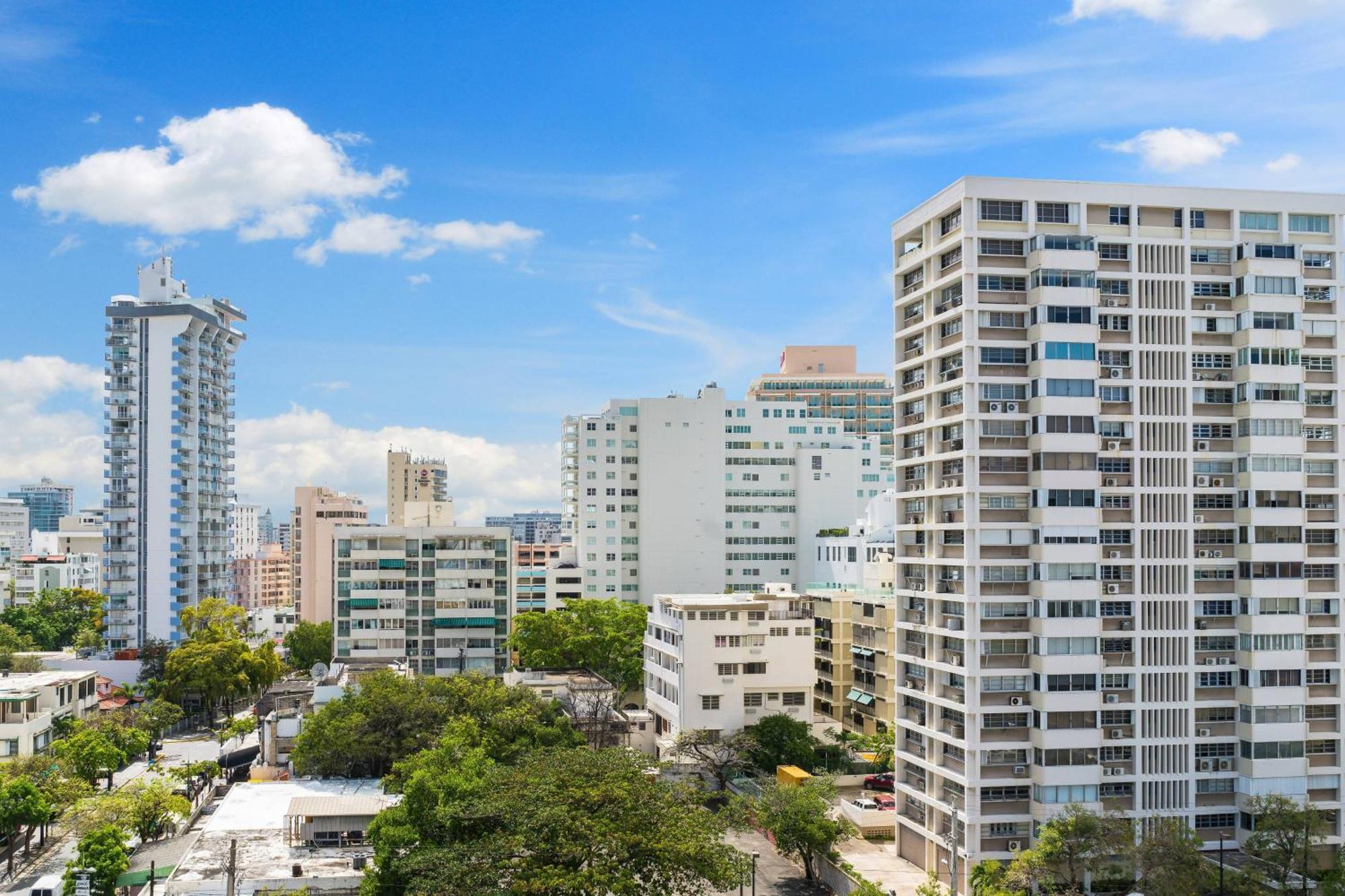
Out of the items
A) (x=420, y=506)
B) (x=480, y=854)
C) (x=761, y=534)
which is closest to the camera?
(x=480, y=854)

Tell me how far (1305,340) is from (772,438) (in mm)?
70405

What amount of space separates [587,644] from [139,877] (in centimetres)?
4278

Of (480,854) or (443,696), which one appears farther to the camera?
(443,696)

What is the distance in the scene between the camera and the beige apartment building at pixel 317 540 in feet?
455

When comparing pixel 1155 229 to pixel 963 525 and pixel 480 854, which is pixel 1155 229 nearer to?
pixel 963 525

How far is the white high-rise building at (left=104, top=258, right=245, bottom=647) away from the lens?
367ft

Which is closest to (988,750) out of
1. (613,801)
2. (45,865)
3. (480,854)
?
(613,801)

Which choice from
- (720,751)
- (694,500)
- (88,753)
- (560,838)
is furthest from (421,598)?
(560,838)

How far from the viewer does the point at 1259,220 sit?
50.9 m

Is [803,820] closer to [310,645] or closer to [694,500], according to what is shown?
[694,500]

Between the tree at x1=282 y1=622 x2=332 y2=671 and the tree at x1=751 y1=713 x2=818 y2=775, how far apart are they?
57.4 m

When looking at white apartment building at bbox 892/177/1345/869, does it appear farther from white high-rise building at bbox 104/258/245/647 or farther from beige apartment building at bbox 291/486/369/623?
white high-rise building at bbox 104/258/245/647

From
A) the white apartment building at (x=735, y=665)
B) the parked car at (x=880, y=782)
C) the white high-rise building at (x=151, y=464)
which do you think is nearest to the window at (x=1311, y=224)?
the white apartment building at (x=735, y=665)

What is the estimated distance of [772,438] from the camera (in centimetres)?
11875
